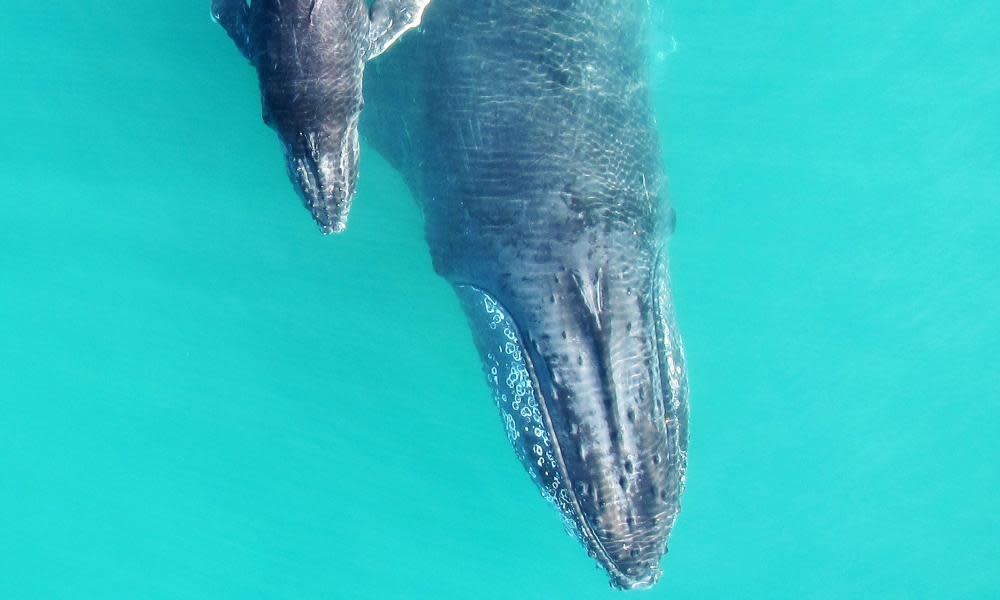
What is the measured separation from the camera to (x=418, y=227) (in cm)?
914

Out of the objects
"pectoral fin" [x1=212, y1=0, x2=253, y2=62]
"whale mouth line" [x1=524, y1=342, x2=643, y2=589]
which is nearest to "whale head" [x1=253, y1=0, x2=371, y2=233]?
"pectoral fin" [x1=212, y1=0, x2=253, y2=62]

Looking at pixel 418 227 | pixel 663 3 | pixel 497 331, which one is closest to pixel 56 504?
pixel 418 227

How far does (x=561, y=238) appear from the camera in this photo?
5992 millimetres

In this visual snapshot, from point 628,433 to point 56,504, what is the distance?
761cm

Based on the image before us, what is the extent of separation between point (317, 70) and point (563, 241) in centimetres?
190

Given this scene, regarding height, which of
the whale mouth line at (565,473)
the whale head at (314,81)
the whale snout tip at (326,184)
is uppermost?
the whale head at (314,81)

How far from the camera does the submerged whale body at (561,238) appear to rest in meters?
5.81

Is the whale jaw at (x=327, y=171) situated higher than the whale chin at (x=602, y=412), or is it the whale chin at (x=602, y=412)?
the whale jaw at (x=327, y=171)

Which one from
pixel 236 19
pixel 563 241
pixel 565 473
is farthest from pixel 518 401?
pixel 236 19

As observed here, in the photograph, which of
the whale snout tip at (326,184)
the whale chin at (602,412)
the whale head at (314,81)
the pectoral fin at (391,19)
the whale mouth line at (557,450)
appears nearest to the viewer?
the whale head at (314,81)

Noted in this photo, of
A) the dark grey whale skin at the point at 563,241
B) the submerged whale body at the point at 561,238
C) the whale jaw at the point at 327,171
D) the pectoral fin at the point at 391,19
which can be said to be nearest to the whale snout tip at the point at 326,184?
the whale jaw at the point at 327,171

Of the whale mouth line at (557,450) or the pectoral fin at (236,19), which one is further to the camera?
the pectoral fin at (236,19)

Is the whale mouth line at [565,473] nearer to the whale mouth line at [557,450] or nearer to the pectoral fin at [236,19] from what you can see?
the whale mouth line at [557,450]

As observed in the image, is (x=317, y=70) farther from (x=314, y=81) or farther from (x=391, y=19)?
(x=391, y=19)
